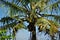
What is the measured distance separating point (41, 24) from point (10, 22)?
6.77ft

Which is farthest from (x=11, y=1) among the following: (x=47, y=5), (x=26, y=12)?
(x=47, y=5)

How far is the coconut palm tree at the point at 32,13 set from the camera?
14785 millimetres

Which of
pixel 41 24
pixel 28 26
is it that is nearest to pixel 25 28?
pixel 28 26

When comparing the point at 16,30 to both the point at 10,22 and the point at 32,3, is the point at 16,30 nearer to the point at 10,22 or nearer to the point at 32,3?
the point at 10,22

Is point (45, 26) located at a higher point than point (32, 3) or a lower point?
lower

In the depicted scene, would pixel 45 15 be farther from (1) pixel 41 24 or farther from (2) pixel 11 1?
(2) pixel 11 1

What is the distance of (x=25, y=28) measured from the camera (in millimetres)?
15445

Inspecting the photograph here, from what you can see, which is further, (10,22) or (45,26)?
(10,22)

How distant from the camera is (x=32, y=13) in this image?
1509 centimetres

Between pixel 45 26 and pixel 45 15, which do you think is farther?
pixel 45 15

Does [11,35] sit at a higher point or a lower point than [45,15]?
lower

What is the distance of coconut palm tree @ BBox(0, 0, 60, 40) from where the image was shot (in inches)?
582

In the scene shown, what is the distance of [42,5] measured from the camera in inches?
582

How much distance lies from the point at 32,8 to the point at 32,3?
30cm
